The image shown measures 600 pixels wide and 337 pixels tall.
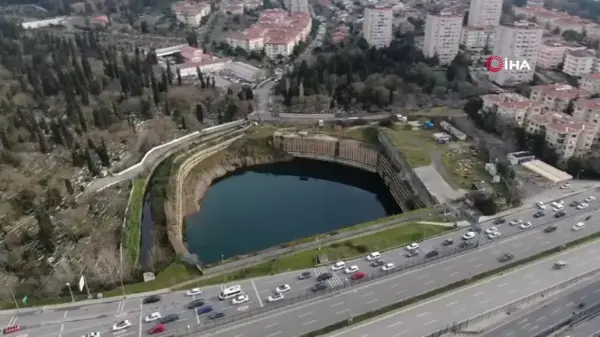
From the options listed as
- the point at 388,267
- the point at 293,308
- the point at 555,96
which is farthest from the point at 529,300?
the point at 555,96

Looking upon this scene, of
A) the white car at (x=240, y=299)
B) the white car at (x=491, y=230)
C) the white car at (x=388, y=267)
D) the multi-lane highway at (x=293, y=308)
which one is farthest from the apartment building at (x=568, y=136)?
the white car at (x=240, y=299)

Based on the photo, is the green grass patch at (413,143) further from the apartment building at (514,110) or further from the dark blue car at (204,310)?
the dark blue car at (204,310)

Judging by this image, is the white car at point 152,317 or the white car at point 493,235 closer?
the white car at point 152,317

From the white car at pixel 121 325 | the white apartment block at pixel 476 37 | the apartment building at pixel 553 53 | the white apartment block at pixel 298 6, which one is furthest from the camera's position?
the white apartment block at pixel 298 6

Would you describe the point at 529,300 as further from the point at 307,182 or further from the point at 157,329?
the point at 307,182

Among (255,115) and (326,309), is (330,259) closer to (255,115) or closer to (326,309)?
(326,309)
